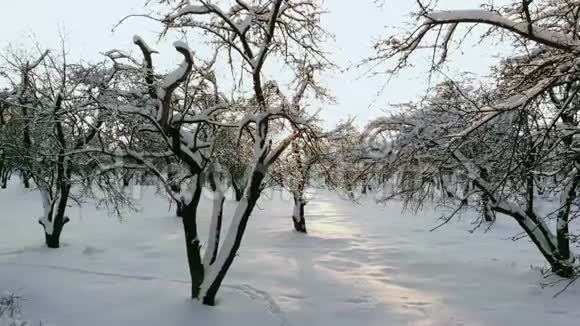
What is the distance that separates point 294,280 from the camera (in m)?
10.9

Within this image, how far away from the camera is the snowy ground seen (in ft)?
26.3

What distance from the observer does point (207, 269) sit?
8266mm

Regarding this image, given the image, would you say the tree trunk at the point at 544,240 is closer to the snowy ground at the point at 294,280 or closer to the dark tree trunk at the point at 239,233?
the snowy ground at the point at 294,280

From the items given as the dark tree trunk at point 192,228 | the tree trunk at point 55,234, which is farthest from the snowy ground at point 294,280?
the dark tree trunk at point 192,228

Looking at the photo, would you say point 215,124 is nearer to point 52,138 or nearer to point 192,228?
point 192,228

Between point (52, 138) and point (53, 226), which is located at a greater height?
point (52, 138)

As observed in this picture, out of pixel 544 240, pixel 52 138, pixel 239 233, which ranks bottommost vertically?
pixel 544 240

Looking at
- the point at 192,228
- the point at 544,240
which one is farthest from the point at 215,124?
the point at 544,240

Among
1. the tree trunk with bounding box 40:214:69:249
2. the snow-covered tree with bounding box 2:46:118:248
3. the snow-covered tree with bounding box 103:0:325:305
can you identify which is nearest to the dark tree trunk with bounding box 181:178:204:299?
the snow-covered tree with bounding box 103:0:325:305

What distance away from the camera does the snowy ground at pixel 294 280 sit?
26.3 feet

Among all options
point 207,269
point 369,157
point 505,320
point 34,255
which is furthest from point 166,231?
point 505,320

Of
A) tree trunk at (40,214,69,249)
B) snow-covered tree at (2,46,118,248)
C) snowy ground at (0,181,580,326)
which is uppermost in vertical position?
snow-covered tree at (2,46,118,248)

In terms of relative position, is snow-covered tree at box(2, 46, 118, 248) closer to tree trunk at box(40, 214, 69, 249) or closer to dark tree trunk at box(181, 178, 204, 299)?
tree trunk at box(40, 214, 69, 249)

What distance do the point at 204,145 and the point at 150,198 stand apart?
89.4 feet
